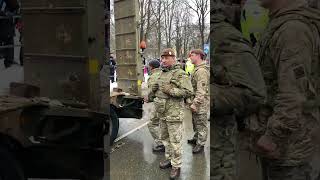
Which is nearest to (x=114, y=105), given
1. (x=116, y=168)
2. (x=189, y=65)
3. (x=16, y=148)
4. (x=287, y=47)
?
(x=116, y=168)

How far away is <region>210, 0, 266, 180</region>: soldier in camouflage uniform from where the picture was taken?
5.25 feet

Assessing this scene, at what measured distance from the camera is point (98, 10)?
5.88ft

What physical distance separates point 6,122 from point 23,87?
0.15m

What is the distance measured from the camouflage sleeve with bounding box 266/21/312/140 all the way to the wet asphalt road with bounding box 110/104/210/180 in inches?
70.9

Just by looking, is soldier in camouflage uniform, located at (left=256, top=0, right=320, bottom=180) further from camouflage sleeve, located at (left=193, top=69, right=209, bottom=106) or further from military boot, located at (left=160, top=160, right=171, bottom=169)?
camouflage sleeve, located at (left=193, top=69, right=209, bottom=106)

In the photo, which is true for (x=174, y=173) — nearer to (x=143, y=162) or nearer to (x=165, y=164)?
(x=165, y=164)

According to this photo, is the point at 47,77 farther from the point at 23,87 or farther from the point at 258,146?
the point at 258,146

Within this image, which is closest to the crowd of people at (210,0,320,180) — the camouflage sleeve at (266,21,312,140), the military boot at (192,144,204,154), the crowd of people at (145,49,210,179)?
the camouflage sleeve at (266,21,312,140)

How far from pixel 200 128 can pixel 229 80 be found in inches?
125

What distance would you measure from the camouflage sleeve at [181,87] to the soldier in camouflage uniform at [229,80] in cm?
222

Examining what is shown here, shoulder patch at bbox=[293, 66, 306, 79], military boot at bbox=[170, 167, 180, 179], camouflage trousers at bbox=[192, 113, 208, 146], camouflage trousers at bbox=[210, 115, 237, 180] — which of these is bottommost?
military boot at bbox=[170, 167, 180, 179]

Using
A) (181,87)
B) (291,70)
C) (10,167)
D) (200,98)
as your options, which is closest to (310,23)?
(291,70)

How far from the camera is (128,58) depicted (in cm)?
558

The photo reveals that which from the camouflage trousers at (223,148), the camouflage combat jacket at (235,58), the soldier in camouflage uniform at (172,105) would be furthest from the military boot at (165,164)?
the camouflage combat jacket at (235,58)
